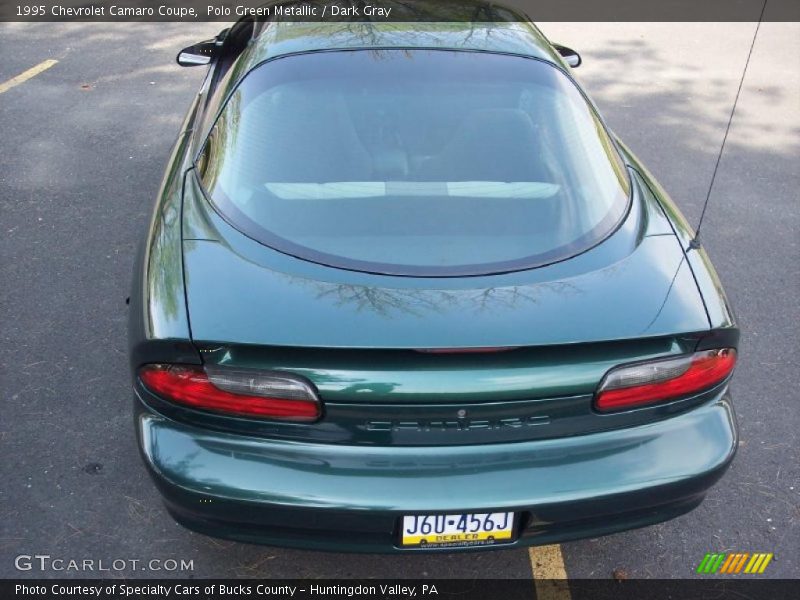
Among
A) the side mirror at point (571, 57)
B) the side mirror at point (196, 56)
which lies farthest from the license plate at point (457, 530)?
the side mirror at point (196, 56)

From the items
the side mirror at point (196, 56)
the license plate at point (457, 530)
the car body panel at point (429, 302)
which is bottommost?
the license plate at point (457, 530)

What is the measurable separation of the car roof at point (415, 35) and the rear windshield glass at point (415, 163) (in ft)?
0.24

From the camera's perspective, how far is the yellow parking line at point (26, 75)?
244 inches

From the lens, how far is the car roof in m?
2.88

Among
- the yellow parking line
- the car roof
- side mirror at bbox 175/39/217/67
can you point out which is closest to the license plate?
the car roof

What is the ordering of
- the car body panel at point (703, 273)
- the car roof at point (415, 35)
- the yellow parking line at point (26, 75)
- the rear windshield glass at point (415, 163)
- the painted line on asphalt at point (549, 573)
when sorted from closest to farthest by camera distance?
the car body panel at point (703, 273), the rear windshield glass at point (415, 163), the painted line on asphalt at point (549, 573), the car roof at point (415, 35), the yellow parking line at point (26, 75)

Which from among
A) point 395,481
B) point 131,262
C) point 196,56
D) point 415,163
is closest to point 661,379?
point 395,481

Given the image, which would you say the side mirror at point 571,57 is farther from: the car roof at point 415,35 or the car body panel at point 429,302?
the car body panel at point 429,302

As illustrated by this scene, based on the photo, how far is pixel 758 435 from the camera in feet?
10.2

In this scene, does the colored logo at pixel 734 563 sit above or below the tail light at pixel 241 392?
below

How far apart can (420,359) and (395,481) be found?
0.32 m

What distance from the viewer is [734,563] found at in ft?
8.46

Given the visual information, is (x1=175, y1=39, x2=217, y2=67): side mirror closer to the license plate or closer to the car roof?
the car roof

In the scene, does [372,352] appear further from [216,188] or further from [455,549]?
[216,188]
